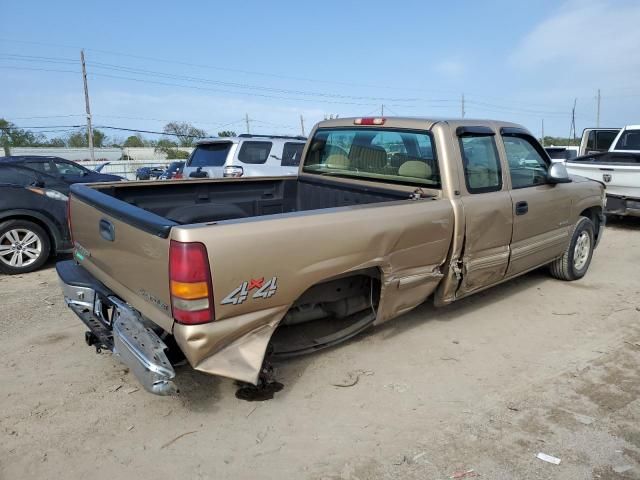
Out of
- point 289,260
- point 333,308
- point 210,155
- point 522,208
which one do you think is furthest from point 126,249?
point 210,155

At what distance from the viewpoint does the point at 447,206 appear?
3598 mm

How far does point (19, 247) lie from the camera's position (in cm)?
628

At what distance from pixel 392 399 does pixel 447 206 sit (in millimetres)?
1432

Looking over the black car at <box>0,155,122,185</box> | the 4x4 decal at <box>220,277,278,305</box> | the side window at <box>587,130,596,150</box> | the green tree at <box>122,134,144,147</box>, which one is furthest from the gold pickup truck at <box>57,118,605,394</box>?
the green tree at <box>122,134,144,147</box>

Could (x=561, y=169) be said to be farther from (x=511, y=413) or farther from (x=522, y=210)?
(x=511, y=413)

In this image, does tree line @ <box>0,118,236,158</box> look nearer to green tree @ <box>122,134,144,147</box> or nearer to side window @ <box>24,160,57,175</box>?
green tree @ <box>122,134,144,147</box>

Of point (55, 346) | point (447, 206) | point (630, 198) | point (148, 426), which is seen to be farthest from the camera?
point (630, 198)

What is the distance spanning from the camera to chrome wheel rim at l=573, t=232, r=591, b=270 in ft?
18.5

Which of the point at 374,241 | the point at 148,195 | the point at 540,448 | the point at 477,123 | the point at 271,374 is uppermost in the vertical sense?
the point at 477,123

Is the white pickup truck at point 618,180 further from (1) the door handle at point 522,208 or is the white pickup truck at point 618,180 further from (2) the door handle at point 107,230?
(2) the door handle at point 107,230

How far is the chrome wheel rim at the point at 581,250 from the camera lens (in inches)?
222

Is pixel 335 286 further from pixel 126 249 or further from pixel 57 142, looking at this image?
pixel 57 142

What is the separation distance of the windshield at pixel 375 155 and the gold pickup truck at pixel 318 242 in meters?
0.01

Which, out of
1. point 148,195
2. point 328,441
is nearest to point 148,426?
point 328,441
